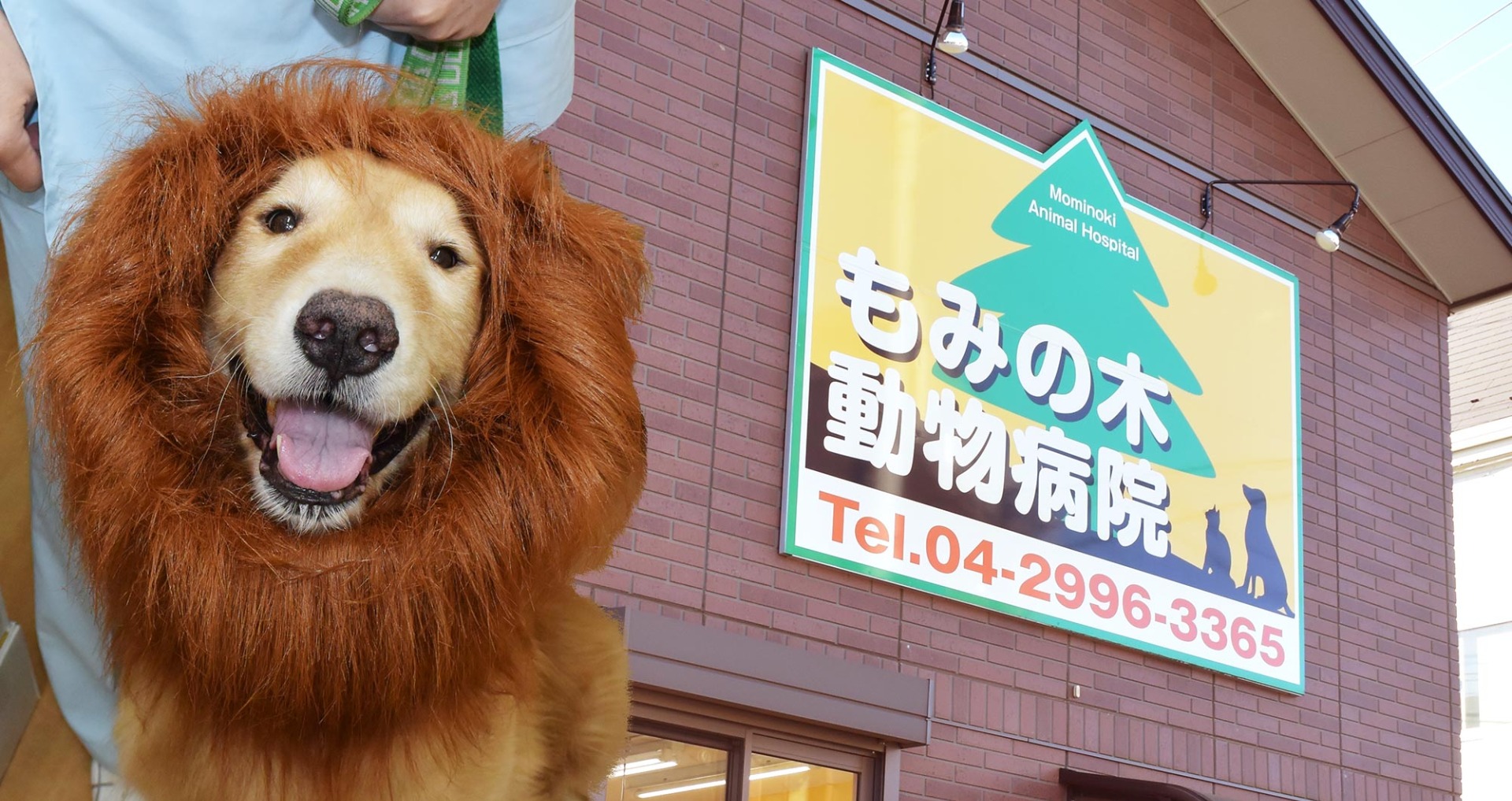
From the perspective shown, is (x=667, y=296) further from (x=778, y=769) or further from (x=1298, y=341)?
(x=1298, y=341)

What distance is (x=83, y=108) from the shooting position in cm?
94

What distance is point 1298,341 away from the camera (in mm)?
7305

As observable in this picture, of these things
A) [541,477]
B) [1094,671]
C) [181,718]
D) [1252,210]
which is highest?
[1252,210]

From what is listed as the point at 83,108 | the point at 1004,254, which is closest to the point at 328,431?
the point at 83,108

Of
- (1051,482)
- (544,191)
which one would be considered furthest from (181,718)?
(1051,482)

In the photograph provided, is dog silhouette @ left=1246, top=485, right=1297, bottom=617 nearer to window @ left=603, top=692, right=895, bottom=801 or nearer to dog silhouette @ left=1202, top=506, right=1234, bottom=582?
dog silhouette @ left=1202, top=506, right=1234, bottom=582

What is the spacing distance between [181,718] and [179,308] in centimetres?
24

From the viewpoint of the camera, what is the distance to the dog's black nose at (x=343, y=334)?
2.64 feet

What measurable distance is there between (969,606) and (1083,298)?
4.89 ft

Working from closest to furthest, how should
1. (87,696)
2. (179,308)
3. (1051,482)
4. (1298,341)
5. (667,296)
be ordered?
1. (179,308)
2. (87,696)
3. (667,296)
4. (1051,482)
5. (1298,341)

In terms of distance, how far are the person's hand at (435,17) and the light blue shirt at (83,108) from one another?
5cm

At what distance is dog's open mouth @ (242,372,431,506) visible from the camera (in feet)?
2.69

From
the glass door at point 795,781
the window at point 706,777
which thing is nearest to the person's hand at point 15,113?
the window at point 706,777

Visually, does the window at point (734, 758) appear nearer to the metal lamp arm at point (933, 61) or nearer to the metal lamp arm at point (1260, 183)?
the metal lamp arm at point (933, 61)
